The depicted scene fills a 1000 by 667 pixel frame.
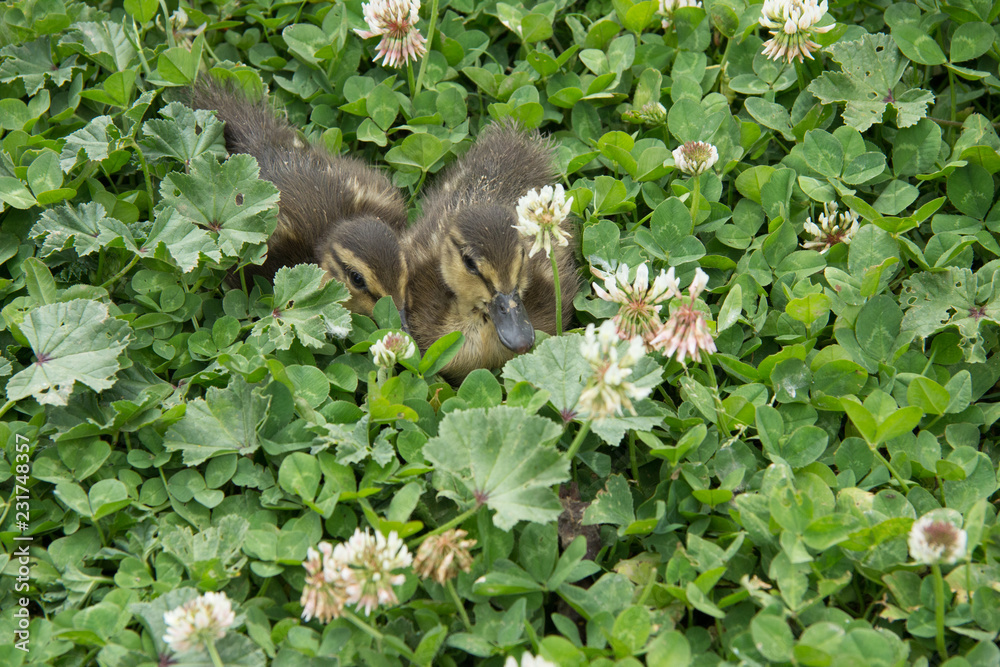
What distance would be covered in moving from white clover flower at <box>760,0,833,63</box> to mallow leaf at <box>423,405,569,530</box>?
1810 millimetres

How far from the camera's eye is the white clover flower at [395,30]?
9.91 feet

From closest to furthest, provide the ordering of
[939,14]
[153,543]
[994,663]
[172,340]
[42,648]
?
[994,663], [42,648], [153,543], [172,340], [939,14]

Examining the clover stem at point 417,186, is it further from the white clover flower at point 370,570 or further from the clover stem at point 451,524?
the white clover flower at point 370,570

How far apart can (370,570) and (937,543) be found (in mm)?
1129

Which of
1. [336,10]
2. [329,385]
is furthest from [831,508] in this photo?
[336,10]

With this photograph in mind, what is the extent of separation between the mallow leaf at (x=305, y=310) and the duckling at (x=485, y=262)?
0.49 meters

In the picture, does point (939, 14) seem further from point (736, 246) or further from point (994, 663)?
point (994, 663)

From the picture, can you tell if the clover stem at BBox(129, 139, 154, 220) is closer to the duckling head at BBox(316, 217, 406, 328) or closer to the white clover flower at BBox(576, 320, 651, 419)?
the duckling head at BBox(316, 217, 406, 328)

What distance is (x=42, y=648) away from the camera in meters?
1.90

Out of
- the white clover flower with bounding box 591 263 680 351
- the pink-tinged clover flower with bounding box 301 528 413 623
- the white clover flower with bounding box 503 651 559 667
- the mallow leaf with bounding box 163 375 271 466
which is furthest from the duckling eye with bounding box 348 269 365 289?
the white clover flower with bounding box 503 651 559 667

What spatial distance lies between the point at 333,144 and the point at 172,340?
112cm

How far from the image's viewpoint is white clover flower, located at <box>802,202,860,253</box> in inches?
104

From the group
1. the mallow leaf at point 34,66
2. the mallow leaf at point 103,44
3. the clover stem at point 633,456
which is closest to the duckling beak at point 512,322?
the clover stem at point 633,456

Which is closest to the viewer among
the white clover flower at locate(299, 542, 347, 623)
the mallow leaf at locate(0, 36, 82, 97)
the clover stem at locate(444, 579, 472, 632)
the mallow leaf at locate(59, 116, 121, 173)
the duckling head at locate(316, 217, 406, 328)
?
the white clover flower at locate(299, 542, 347, 623)
